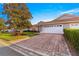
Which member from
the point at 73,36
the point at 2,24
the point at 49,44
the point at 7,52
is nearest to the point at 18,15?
the point at 2,24

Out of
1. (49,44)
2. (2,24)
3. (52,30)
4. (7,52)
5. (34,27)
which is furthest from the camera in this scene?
(52,30)

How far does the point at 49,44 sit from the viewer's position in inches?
225

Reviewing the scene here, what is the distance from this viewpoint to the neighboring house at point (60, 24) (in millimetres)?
5734

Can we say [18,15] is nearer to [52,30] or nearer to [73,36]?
[52,30]

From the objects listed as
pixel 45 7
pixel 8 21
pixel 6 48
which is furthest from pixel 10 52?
pixel 45 7

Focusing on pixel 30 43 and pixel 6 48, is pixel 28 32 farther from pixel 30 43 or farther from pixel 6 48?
pixel 6 48

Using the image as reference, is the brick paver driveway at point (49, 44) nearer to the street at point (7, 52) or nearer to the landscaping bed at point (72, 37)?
the landscaping bed at point (72, 37)

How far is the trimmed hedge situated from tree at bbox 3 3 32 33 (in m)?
1.40

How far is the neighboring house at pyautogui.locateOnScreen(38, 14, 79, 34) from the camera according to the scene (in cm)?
573

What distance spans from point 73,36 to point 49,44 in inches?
34.5

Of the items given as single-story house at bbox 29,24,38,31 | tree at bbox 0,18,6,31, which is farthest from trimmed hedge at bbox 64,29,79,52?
tree at bbox 0,18,6,31

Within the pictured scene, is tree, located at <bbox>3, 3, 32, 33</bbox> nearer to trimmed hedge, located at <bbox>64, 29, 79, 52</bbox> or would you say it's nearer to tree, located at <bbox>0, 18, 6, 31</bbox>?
tree, located at <bbox>0, 18, 6, 31</bbox>

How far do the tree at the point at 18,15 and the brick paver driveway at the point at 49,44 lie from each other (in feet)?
1.86

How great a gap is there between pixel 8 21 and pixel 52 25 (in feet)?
5.17
